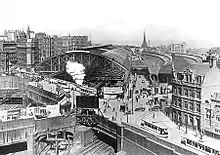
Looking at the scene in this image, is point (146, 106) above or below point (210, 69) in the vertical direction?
below

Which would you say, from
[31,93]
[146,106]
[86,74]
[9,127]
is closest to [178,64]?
[86,74]

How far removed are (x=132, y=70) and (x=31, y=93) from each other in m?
16.4

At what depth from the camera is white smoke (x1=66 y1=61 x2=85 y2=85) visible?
5205 cm

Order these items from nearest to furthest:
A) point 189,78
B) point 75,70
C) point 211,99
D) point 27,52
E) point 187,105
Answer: point 211,99, point 187,105, point 189,78, point 75,70, point 27,52

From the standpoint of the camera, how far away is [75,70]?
5572 cm

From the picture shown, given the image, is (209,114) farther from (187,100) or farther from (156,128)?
(156,128)

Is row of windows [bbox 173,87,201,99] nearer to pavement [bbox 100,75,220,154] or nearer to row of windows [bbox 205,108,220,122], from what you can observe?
row of windows [bbox 205,108,220,122]

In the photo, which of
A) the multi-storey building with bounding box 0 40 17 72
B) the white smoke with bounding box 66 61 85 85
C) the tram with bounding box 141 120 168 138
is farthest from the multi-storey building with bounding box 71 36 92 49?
the tram with bounding box 141 120 168 138

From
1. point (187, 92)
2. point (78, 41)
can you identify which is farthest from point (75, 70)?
point (187, 92)

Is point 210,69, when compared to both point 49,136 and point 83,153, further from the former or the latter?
point 49,136

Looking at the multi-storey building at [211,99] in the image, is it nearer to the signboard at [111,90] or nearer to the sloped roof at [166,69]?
the signboard at [111,90]

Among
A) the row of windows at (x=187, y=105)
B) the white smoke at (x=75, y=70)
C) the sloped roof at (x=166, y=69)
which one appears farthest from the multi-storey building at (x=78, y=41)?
the row of windows at (x=187, y=105)

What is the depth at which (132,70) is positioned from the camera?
51.8 meters

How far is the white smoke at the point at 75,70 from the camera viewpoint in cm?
5205
